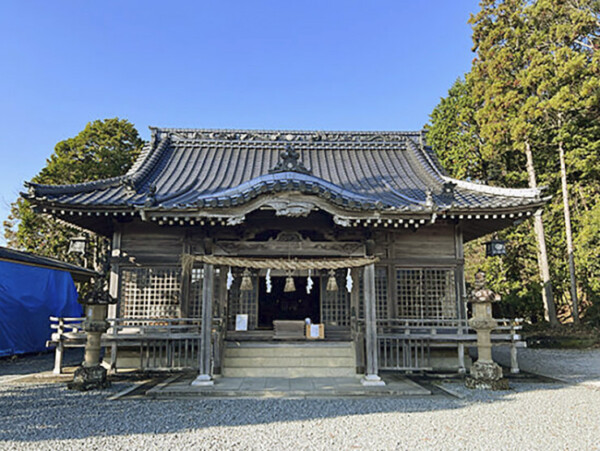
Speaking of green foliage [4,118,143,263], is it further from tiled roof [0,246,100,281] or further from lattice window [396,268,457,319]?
lattice window [396,268,457,319]

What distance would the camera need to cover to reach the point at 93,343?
8.23 m

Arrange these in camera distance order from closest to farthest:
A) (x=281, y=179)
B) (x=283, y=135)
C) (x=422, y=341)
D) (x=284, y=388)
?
(x=284, y=388) < (x=281, y=179) < (x=422, y=341) < (x=283, y=135)

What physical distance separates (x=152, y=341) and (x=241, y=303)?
2.57 m

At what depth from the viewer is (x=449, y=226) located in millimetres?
11102

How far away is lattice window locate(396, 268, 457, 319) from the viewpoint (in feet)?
35.5

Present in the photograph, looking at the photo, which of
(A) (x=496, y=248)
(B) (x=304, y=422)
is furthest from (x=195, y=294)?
(A) (x=496, y=248)

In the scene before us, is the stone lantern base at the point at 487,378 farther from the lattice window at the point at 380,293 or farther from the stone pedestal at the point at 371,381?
the lattice window at the point at 380,293

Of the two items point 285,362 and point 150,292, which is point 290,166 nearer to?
point 285,362

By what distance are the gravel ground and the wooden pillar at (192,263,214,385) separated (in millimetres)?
1067

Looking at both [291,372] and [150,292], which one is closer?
[291,372]

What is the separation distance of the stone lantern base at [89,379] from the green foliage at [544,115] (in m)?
17.1

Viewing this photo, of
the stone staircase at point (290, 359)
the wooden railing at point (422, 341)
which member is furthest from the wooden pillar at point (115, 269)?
the wooden railing at point (422, 341)

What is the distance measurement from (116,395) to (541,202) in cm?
1015

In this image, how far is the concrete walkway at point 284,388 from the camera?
741cm
